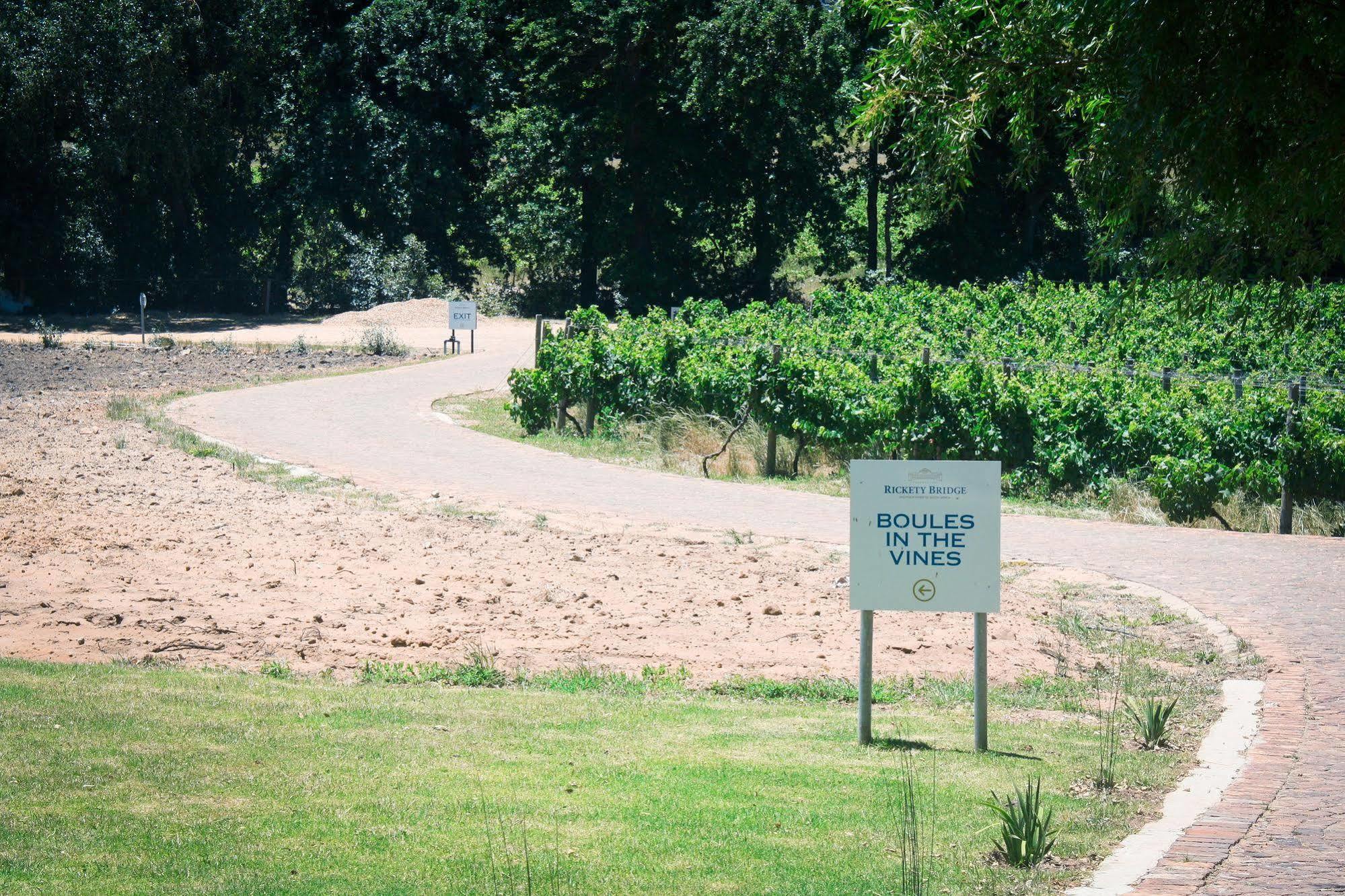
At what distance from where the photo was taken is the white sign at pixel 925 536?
6.95 meters

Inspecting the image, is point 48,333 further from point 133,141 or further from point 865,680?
point 865,680

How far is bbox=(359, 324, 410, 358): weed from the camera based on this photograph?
35.1 m

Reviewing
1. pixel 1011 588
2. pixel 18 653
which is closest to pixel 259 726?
pixel 18 653

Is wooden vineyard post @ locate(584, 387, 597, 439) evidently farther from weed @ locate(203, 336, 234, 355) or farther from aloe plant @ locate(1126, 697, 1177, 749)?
weed @ locate(203, 336, 234, 355)

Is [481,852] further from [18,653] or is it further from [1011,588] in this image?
[1011,588]

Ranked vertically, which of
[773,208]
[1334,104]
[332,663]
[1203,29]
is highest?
[773,208]

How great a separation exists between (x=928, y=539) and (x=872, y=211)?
160 ft

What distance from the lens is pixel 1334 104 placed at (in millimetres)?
4902

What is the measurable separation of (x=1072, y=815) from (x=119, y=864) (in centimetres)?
394

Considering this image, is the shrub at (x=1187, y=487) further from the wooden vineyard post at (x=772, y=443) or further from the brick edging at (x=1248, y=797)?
the brick edging at (x=1248, y=797)

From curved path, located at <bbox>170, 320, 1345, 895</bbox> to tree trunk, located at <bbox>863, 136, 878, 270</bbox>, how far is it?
26.6 metres

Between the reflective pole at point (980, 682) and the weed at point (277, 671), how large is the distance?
4357 mm

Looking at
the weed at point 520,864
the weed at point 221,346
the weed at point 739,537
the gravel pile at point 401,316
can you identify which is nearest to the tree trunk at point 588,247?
the gravel pile at point 401,316

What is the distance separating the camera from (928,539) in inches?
275
